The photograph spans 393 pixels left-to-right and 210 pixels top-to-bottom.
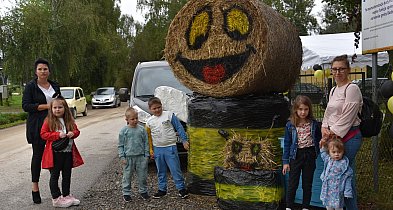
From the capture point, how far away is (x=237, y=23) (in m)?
5.32

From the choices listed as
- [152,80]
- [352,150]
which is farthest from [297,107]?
[152,80]

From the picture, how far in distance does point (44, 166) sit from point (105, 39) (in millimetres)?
27824

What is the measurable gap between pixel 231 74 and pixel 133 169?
1697 millimetres

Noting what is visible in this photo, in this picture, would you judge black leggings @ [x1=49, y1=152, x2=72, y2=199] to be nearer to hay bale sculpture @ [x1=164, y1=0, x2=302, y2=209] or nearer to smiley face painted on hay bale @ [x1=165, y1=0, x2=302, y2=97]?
hay bale sculpture @ [x1=164, y1=0, x2=302, y2=209]

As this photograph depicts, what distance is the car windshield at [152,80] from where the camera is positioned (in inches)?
343

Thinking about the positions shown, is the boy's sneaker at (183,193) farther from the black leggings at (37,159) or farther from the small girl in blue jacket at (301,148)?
the black leggings at (37,159)

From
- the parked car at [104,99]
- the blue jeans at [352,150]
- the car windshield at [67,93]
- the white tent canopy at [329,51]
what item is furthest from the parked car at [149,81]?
the parked car at [104,99]

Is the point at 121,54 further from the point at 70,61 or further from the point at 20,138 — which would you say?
the point at 20,138

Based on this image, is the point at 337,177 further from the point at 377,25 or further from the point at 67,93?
the point at 67,93

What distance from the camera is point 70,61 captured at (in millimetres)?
28531

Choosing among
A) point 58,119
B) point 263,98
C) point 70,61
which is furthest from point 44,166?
point 70,61

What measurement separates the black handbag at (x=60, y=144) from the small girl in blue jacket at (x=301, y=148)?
2.57 m

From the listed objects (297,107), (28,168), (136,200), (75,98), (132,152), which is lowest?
(28,168)

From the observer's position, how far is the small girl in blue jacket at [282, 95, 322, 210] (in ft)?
15.1
